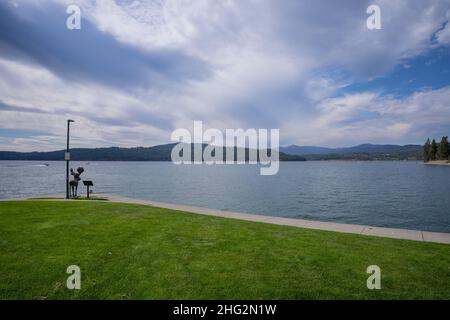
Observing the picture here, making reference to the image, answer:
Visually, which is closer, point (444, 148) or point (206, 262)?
point (206, 262)

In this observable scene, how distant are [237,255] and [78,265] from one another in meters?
3.67

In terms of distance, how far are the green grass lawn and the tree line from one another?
16325 centimetres

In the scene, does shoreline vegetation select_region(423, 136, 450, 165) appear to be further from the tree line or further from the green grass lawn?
the green grass lawn

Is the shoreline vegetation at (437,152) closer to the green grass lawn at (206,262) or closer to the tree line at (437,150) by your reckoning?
the tree line at (437,150)

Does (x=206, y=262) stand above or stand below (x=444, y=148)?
below

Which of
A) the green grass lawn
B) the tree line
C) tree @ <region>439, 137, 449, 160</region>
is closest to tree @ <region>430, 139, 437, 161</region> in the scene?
the tree line

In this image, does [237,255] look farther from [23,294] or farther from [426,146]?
[426,146]

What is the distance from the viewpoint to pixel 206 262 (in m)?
6.46

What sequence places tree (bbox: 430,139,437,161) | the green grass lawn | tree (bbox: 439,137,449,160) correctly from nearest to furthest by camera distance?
the green grass lawn, tree (bbox: 439,137,449,160), tree (bbox: 430,139,437,161)

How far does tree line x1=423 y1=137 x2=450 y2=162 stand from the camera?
450 ft

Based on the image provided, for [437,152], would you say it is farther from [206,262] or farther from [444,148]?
[206,262]

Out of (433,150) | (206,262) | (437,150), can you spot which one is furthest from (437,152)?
(206,262)

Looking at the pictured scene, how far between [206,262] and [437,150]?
18815 cm
